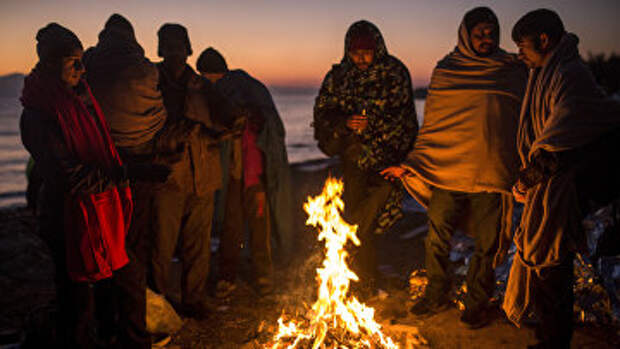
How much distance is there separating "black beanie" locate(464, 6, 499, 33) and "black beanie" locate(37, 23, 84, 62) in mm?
3089

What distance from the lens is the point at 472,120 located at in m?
3.78

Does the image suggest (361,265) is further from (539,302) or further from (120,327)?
(120,327)

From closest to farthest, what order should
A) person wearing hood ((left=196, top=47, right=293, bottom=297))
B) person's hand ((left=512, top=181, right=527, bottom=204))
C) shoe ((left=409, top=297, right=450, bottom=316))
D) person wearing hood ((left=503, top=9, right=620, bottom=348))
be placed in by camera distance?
person wearing hood ((left=503, top=9, right=620, bottom=348)) < person's hand ((left=512, top=181, right=527, bottom=204)) < shoe ((left=409, top=297, right=450, bottom=316)) < person wearing hood ((left=196, top=47, right=293, bottom=297))

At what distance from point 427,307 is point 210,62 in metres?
3.57

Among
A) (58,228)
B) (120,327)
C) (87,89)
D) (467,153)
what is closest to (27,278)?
(120,327)

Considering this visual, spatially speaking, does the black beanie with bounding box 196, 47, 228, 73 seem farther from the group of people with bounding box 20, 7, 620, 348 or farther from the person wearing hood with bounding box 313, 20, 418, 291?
the person wearing hood with bounding box 313, 20, 418, 291

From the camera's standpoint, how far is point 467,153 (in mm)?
3846

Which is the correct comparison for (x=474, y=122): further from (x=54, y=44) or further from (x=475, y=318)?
(x=54, y=44)

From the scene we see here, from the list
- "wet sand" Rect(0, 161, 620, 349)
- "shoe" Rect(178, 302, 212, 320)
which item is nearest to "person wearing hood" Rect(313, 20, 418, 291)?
"wet sand" Rect(0, 161, 620, 349)

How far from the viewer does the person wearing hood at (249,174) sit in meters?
5.01

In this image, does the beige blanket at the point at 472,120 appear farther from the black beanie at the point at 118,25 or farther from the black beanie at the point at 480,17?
the black beanie at the point at 118,25

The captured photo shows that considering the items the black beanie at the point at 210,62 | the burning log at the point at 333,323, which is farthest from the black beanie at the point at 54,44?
the burning log at the point at 333,323

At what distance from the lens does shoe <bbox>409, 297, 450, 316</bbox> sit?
13.7ft

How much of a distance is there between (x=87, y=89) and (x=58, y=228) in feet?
3.13
